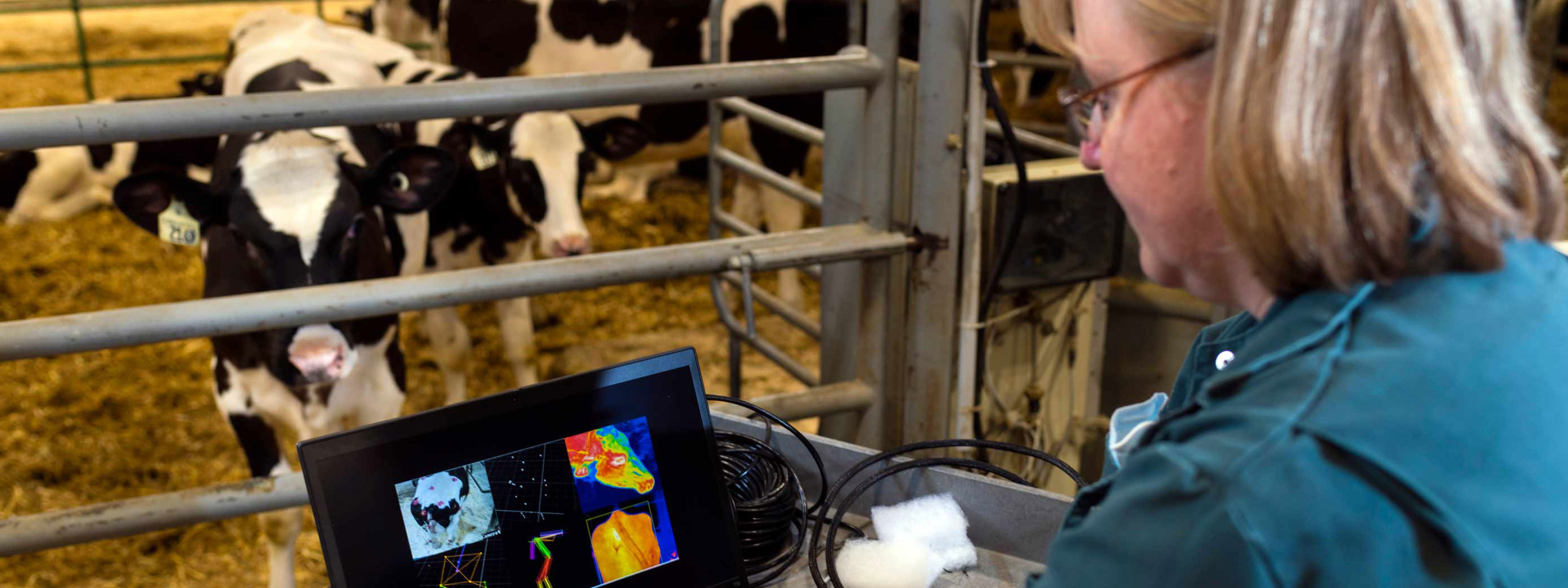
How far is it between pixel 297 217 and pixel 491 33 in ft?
9.06

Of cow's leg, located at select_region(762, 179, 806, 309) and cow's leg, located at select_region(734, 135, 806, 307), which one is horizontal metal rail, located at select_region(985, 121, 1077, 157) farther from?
cow's leg, located at select_region(762, 179, 806, 309)

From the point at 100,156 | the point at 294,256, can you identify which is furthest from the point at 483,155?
the point at 100,156

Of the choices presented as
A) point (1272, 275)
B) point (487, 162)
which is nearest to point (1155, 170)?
point (1272, 275)

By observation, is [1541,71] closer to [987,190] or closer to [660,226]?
[987,190]

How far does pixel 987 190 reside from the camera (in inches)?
90.4

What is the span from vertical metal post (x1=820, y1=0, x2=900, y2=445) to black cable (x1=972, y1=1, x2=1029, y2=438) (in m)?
0.14

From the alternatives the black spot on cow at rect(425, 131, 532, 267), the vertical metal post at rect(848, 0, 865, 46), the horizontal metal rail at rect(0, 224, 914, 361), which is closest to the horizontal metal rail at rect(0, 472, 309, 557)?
the horizontal metal rail at rect(0, 224, 914, 361)

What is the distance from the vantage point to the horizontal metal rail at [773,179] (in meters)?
2.88

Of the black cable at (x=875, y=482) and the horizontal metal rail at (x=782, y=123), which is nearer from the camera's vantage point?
the black cable at (x=875, y=482)

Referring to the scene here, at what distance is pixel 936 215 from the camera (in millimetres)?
2154

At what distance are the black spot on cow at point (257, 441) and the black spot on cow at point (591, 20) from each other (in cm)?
280

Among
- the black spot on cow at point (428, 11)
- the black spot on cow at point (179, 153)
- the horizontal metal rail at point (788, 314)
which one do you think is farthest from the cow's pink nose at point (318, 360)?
the black spot on cow at point (428, 11)

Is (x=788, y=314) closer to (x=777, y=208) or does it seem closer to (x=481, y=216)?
(x=481, y=216)

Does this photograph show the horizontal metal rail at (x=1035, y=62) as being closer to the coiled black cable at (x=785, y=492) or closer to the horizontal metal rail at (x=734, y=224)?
the horizontal metal rail at (x=734, y=224)
